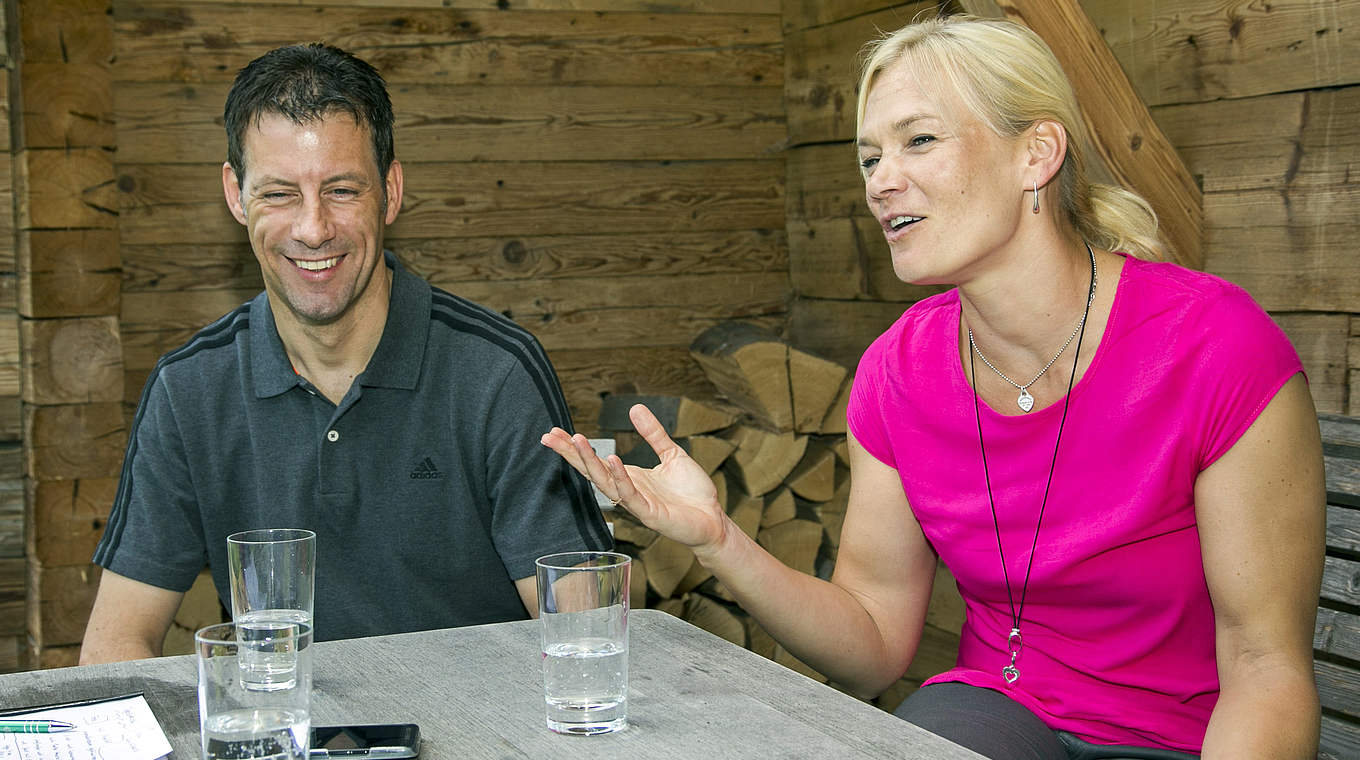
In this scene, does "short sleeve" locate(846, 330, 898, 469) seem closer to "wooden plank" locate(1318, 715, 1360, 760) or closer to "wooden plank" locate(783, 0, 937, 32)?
"wooden plank" locate(1318, 715, 1360, 760)

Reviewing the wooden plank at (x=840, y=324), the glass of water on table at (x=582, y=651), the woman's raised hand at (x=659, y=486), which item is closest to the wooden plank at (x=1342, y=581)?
the woman's raised hand at (x=659, y=486)

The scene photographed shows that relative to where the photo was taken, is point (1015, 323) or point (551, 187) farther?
point (551, 187)

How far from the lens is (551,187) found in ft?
12.1

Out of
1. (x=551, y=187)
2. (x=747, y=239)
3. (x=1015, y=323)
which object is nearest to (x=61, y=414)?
(x=551, y=187)

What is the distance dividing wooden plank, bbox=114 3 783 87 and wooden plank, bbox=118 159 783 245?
0.24 m

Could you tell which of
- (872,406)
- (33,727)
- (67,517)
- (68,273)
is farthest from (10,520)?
(872,406)

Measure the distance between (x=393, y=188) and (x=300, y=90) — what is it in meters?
0.23

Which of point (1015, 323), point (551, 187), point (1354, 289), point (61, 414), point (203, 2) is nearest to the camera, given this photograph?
point (1015, 323)

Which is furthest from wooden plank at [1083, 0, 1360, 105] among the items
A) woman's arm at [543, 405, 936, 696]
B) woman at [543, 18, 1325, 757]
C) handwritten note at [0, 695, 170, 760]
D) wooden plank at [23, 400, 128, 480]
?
wooden plank at [23, 400, 128, 480]

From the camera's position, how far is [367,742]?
110 cm

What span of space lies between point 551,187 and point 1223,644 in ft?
8.46

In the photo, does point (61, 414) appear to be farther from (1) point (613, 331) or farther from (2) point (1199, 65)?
(2) point (1199, 65)

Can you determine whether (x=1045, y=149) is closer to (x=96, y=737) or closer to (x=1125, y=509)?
(x=1125, y=509)

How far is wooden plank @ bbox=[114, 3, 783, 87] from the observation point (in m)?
3.33
